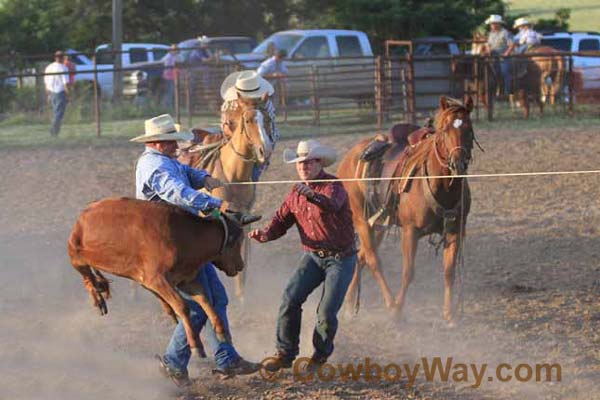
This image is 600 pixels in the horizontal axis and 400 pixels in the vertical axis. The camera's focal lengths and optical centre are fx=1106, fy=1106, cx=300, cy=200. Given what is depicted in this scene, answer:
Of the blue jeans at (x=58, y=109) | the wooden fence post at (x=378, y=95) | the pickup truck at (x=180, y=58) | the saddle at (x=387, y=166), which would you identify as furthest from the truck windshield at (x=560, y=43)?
the saddle at (x=387, y=166)

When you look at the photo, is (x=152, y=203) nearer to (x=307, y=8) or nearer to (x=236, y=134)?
(x=236, y=134)

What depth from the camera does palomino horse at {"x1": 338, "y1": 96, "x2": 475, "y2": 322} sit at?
7770 millimetres

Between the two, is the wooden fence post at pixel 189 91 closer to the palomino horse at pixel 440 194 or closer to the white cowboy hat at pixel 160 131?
the palomino horse at pixel 440 194

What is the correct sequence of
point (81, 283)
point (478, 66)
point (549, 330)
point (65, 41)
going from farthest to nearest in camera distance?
point (65, 41)
point (478, 66)
point (81, 283)
point (549, 330)

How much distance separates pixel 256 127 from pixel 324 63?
14834 mm

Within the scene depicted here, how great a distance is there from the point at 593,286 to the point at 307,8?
27258mm

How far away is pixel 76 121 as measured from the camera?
69.9 feet

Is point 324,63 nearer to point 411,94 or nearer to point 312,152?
point 411,94

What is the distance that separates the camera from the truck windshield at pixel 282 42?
76.9ft

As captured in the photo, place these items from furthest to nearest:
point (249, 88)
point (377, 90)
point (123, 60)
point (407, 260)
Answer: point (123, 60), point (377, 90), point (249, 88), point (407, 260)

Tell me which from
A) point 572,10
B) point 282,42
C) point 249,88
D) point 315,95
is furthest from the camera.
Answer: point 572,10

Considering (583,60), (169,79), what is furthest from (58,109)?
(583,60)

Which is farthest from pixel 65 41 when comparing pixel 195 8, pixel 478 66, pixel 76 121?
pixel 478 66

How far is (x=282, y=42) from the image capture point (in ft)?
78.6
